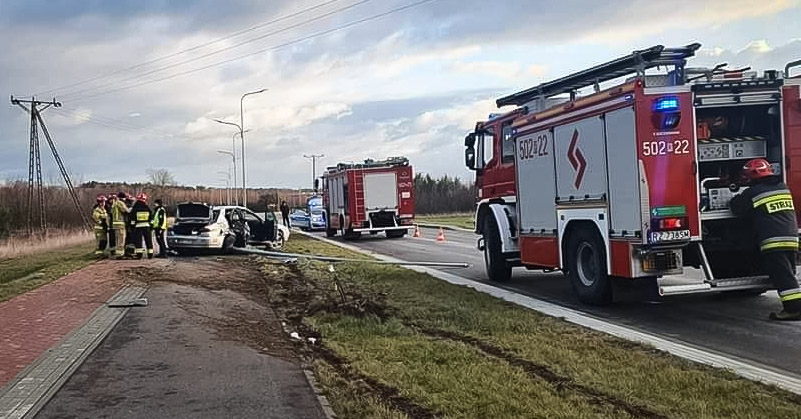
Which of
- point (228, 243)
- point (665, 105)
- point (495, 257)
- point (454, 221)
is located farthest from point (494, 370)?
point (454, 221)

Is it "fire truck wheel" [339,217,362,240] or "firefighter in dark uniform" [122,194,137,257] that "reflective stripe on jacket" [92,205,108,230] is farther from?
"fire truck wheel" [339,217,362,240]

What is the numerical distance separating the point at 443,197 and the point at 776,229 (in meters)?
77.5

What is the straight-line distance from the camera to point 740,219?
1057cm

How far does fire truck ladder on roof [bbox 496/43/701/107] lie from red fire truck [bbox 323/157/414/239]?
18219mm

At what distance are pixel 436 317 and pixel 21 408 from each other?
532cm

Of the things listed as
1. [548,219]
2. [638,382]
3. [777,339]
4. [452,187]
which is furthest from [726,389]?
[452,187]

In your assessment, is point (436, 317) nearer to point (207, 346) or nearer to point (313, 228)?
point (207, 346)

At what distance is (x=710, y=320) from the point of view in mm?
10336

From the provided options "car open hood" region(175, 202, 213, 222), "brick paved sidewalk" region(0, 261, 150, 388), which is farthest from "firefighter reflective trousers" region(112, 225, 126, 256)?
"brick paved sidewalk" region(0, 261, 150, 388)

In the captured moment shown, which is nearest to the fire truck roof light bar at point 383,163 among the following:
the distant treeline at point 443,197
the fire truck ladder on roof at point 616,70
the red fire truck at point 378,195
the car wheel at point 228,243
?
the red fire truck at point 378,195

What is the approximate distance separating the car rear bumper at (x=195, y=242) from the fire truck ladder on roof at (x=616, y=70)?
38.7 feet

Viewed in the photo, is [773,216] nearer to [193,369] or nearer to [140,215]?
[193,369]

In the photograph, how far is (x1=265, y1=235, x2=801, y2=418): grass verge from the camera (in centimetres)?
604

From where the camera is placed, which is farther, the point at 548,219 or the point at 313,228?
the point at 313,228
